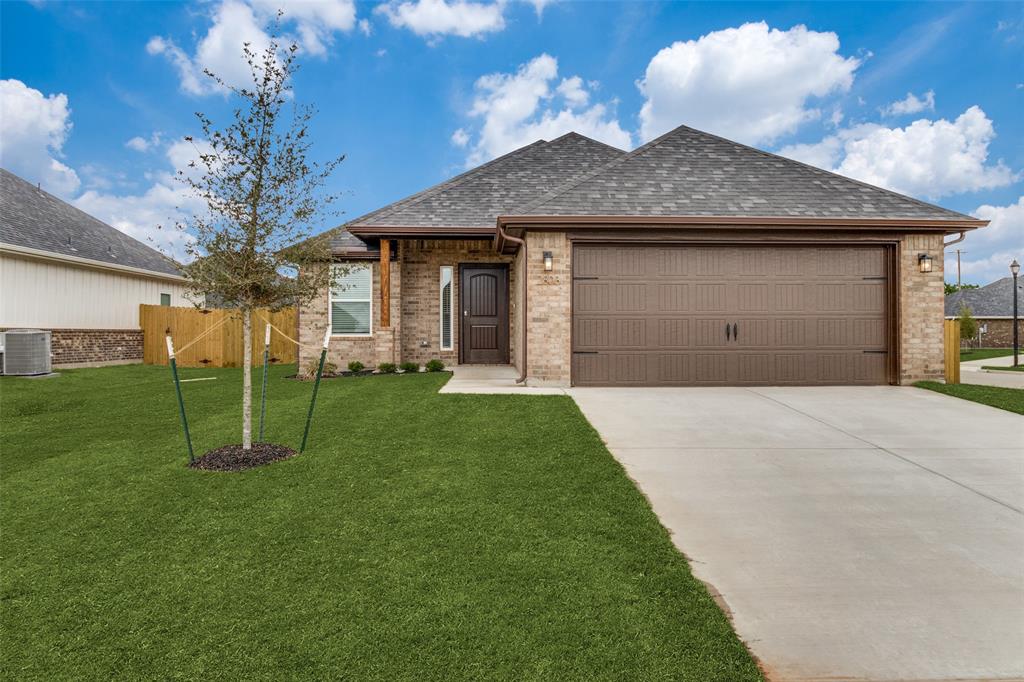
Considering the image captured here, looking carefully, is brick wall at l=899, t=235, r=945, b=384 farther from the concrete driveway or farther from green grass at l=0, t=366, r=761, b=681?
green grass at l=0, t=366, r=761, b=681

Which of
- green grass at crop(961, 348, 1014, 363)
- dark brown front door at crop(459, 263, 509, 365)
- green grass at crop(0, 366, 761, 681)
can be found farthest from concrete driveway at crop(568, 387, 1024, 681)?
green grass at crop(961, 348, 1014, 363)

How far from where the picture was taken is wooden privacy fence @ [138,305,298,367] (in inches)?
555

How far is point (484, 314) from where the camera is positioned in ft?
38.0

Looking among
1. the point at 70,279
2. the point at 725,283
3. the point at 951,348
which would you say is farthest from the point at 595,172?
the point at 70,279

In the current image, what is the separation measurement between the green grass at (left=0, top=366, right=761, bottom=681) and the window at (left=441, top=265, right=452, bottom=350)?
651 cm

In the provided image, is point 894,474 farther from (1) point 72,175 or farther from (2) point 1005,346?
(2) point 1005,346

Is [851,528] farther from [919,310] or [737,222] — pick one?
[919,310]

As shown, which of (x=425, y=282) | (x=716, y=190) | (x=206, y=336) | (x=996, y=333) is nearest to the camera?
(x=716, y=190)

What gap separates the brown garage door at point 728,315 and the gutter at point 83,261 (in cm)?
967

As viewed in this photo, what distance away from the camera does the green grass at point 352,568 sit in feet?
6.06

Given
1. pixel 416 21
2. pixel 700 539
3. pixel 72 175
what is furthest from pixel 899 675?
pixel 72 175

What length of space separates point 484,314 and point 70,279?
1175 centimetres

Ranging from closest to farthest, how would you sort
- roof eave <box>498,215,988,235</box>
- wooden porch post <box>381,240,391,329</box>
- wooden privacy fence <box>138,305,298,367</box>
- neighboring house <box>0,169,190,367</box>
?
roof eave <box>498,215,988,235</box> < wooden porch post <box>381,240,391,329</box> < neighboring house <box>0,169,190,367</box> < wooden privacy fence <box>138,305,298,367</box>

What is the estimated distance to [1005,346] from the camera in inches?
1321
